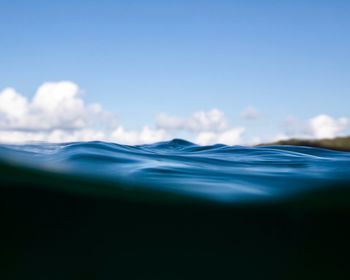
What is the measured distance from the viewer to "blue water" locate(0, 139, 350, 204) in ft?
22.9

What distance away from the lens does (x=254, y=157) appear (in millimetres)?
10094

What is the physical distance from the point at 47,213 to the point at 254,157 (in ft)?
17.4

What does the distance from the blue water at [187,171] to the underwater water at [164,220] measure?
0.02m

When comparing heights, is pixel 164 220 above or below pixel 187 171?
below

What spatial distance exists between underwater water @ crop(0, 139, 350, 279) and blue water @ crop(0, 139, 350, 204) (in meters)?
0.02

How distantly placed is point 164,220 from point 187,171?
1.21 m

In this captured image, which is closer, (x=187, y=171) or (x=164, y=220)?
(x=164, y=220)

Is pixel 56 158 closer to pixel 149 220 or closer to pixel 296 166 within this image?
pixel 149 220

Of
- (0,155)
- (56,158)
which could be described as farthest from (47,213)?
(56,158)

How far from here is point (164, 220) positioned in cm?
700

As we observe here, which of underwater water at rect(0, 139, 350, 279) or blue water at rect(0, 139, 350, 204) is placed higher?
blue water at rect(0, 139, 350, 204)

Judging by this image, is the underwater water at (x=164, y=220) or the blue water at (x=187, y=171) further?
the blue water at (x=187, y=171)

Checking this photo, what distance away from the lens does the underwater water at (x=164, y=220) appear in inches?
237

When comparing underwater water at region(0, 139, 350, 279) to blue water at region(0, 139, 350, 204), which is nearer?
underwater water at region(0, 139, 350, 279)
